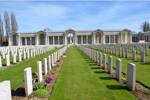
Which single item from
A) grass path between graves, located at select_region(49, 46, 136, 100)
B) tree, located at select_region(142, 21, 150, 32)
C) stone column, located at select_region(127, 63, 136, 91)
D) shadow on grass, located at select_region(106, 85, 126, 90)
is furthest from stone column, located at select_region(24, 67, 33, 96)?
tree, located at select_region(142, 21, 150, 32)

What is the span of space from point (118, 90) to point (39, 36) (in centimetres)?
8932

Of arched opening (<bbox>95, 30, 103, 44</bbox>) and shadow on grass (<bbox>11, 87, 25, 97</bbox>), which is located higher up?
arched opening (<bbox>95, 30, 103, 44</bbox>)

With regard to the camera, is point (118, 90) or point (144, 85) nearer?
point (118, 90)

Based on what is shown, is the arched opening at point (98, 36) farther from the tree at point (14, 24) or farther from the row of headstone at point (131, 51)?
the row of headstone at point (131, 51)

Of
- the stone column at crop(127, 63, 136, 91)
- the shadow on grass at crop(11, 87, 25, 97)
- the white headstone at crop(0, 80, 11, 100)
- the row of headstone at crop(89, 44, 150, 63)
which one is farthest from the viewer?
the row of headstone at crop(89, 44, 150, 63)

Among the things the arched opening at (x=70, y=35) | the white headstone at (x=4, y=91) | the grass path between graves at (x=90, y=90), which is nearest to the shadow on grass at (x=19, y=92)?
the grass path between graves at (x=90, y=90)

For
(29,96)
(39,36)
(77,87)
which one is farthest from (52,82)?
(39,36)

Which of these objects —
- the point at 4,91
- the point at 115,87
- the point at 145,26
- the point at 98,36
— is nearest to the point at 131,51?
the point at 115,87

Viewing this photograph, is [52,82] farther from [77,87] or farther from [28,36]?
[28,36]

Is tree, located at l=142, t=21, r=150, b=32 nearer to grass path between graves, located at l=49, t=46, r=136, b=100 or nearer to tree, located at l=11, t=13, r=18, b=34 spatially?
tree, located at l=11, t=13, r=18, b=34

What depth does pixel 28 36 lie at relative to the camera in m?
97.1

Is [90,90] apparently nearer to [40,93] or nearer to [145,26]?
[40,93]

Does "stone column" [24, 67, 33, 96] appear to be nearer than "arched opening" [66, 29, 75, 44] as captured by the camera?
Yes

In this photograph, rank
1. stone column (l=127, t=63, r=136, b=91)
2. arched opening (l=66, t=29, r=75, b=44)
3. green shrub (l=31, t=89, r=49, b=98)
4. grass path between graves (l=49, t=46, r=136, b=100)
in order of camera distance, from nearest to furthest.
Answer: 1. grass path between graves (l=49, t=46, r=136, b=100)
2. green shrub (l=31, t=89, r=49, b=98)
3. stone column (l=127, t=63, r=136, b=91)
4. arched opening (l=66, t=29, r=75, b=44)
